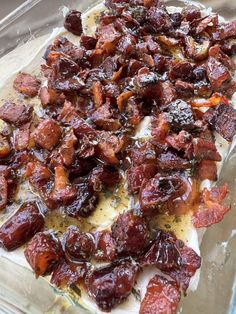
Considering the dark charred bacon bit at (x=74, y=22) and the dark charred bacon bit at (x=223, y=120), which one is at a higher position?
the dark charred bacon bit at (x=74, y=22)

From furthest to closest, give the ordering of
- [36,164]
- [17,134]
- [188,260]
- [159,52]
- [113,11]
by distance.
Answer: [113,11] < [159,52] < [17,134] < [36,164] < [188,260]

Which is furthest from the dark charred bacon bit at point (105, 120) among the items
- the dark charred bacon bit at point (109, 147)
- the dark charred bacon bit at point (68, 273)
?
the dark charred bacon bit at point (68, 273)

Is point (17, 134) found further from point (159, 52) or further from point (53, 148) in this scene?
point (159, 52)

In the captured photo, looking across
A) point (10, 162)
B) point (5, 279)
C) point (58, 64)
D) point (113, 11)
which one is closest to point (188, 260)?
point (5, 279)

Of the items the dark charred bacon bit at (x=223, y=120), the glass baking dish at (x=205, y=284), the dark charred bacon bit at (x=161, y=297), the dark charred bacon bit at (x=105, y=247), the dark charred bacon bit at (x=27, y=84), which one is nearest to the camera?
the dark charred bacon bit at (x=161, y=297)

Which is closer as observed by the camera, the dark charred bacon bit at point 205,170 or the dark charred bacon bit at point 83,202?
the dark charred bacon bit at point 83,202

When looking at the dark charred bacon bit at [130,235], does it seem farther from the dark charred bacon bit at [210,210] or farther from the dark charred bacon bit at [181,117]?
the dark charred bacon bit at [181,117]

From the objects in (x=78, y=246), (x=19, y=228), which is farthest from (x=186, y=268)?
(x=19, y=228)

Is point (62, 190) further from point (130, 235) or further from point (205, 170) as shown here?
point (205, 170)
